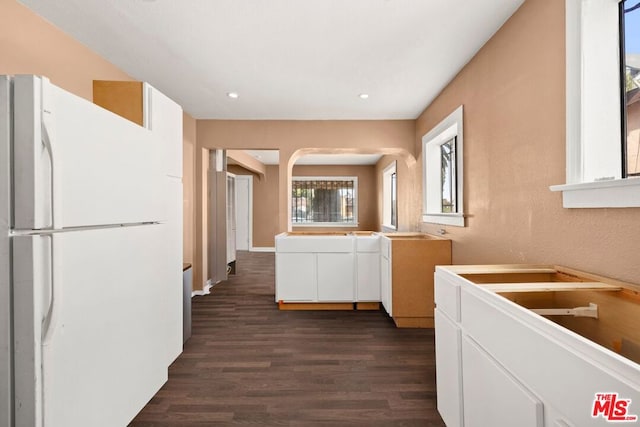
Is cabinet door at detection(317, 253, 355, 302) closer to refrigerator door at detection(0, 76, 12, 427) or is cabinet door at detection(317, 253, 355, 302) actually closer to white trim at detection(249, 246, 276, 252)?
refrigerator door at detection(0, 76, 12, 427)

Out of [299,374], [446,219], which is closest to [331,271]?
[446,219]

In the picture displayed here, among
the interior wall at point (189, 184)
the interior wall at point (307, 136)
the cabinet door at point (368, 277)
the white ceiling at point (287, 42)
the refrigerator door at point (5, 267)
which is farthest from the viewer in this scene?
the interior wall at point (307, 136)

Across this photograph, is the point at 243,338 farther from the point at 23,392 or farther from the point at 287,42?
the point at 287,42

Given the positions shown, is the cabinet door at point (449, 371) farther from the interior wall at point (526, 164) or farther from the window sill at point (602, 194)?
the window sill at point (602, 194)

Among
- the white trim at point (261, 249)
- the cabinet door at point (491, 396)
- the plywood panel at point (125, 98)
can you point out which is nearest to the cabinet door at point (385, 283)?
the cabinet door at point (491, 396)

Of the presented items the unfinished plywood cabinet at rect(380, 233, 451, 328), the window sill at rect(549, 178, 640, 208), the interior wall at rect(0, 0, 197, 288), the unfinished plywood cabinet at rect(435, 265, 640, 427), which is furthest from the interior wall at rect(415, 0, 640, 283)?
the interior wall at rect(0, 0, 197, 288)

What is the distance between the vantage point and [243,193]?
8.34 m

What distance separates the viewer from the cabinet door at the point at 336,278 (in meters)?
3.60

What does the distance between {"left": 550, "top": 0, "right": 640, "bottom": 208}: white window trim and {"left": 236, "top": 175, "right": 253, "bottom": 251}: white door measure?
747 centimetres

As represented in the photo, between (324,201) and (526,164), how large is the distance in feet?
22.1

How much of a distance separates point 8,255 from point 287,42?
2.06 m

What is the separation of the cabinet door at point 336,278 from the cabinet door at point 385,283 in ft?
1.09

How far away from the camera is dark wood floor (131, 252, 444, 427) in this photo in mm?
1766

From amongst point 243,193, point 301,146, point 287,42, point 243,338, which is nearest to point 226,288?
point 243,338
